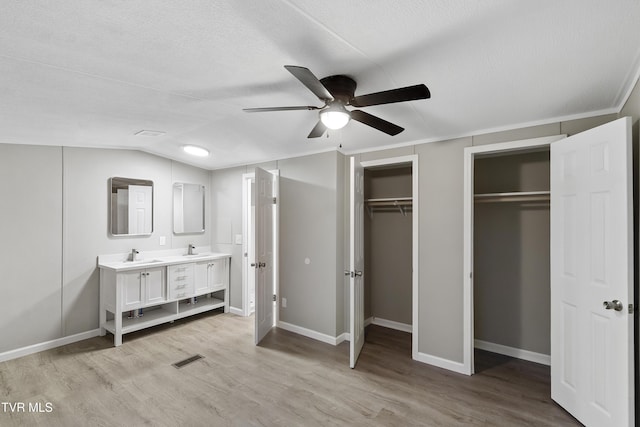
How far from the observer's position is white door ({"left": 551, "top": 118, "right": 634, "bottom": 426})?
191cm

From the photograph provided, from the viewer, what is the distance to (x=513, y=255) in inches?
135

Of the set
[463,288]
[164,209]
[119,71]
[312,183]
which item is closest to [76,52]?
[119,71]

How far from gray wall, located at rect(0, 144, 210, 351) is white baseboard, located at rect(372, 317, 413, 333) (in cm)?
366

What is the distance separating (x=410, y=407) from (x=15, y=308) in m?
4.31

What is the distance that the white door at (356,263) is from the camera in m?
3.12

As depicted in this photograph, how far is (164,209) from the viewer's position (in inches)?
185

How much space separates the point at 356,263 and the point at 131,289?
9.41ft

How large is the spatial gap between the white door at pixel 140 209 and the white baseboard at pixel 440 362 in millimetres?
4042

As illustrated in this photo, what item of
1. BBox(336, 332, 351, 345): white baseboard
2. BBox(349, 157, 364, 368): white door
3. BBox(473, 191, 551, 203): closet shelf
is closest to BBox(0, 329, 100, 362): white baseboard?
BBox(336, 332, 351, 345): white baseboard

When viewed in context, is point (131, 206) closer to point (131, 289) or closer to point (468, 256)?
point (131, 289)

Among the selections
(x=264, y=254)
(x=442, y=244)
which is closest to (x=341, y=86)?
(x=442, y=244)

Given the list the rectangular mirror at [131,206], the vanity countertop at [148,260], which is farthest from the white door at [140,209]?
the vanity countertop at [148,260]

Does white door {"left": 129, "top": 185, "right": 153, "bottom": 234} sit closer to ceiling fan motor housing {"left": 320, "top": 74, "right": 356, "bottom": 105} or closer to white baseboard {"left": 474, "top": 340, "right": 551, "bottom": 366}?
ceiling fan motor housing {"left": 320, "top": 74, "right": 356, "bottom": 105}

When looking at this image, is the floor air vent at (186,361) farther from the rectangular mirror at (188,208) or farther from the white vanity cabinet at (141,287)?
the rectangular mirror at (188,208)
